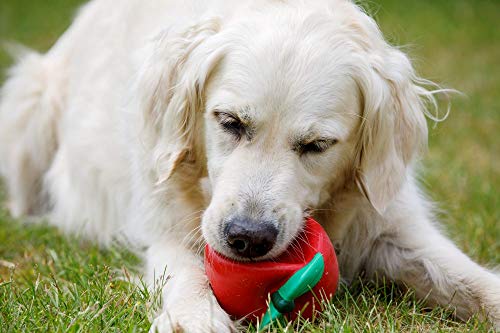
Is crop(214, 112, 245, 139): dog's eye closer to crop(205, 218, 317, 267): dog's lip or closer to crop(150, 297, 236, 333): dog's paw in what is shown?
crop(205, 218, 317, 267): dog's lip

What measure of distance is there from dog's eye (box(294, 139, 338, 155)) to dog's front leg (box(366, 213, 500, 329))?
0.82 meters

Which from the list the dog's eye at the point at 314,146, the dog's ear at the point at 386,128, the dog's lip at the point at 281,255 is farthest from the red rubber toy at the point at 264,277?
the dog's ear at the point at 386,128

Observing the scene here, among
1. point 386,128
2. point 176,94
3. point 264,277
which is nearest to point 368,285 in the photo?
point 386,128

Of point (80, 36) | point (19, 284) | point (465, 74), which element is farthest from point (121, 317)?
→ point (465, 74)

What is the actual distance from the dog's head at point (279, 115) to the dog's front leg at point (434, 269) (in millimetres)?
361

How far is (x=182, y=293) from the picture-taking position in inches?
130

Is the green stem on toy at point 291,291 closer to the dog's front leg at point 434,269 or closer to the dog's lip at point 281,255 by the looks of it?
the dog's lip at point 281,255

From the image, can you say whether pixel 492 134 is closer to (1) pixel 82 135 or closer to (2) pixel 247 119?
(1) pixel 82 135

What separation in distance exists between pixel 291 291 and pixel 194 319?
0.38 meters

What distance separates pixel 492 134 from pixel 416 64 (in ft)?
11.2

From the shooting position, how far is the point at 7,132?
5.79 m

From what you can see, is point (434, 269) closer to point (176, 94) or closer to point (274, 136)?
point (274, 136)

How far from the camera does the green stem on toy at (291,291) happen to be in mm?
3098

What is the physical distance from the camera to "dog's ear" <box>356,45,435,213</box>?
357 centimetres
